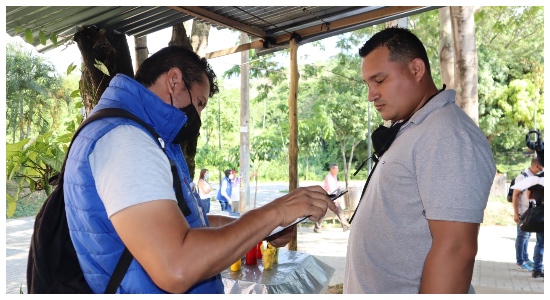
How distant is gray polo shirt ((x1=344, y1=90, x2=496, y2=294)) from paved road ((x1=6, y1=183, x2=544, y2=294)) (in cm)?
529

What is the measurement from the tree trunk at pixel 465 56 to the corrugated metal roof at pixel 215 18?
12.4 feet

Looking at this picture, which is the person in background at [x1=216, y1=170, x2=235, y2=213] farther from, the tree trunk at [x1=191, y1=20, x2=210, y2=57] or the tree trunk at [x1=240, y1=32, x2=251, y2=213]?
the tree trunk at [x1=191, y1=20, x2=210, y2=57]

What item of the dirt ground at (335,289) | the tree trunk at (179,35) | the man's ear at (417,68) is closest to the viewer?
the man's ear at (417,68)

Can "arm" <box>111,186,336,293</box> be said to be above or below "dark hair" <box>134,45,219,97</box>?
below

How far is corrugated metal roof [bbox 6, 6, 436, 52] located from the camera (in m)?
3.16

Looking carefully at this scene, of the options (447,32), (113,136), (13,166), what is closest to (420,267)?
(113,136)

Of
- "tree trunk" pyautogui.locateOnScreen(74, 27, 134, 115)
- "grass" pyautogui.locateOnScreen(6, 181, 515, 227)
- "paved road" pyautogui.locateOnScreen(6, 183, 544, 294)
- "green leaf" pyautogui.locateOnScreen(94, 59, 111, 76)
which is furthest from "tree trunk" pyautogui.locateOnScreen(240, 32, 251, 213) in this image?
"green leaf" pyautogui.locateOnScreen(94, 59, 111, 76)

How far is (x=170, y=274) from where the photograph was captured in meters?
1.15

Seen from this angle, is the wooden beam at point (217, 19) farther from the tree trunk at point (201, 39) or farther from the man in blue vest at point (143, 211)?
the man in blue vest at point (143, 211)

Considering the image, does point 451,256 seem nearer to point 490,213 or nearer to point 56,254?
point 56,254

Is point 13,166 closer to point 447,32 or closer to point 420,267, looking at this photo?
point 420,267

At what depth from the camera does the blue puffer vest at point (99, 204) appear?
1.27 m

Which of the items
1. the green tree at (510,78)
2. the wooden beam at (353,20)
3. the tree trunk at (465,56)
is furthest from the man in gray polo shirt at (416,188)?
the green tree at (510,78)

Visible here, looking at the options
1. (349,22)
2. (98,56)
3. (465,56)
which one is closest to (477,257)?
(465,56)
